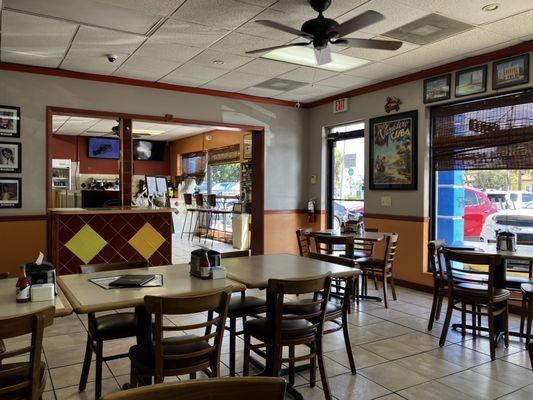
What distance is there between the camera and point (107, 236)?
5566 millimetres

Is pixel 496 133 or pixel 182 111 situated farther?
pixel 182 111

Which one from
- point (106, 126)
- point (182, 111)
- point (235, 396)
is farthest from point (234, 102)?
point (235, 396)

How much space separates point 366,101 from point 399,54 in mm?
1642

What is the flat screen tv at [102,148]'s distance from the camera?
12.8 metres

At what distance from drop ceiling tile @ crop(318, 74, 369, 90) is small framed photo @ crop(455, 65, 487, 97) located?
4.19 ft

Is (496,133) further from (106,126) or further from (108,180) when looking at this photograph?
(108,180)

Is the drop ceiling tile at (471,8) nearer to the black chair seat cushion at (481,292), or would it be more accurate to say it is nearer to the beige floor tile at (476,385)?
the black chair seat cushion at (481,292)

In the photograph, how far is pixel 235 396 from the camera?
113 centimetres

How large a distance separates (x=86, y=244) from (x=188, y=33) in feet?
9.40

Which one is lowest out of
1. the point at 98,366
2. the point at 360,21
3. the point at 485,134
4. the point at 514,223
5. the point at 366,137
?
the point at 98,366

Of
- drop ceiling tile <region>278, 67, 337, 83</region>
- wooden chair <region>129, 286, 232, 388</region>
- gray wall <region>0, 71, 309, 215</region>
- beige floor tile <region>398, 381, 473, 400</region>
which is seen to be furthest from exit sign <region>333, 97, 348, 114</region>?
wooden chair <region>129, 286, 232, 388</region>

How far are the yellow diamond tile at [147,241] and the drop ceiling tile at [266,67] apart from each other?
243cm

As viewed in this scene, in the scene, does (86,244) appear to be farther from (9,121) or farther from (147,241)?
(9,121)

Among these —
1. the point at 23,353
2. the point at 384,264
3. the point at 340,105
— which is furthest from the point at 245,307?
the point at 340,105
